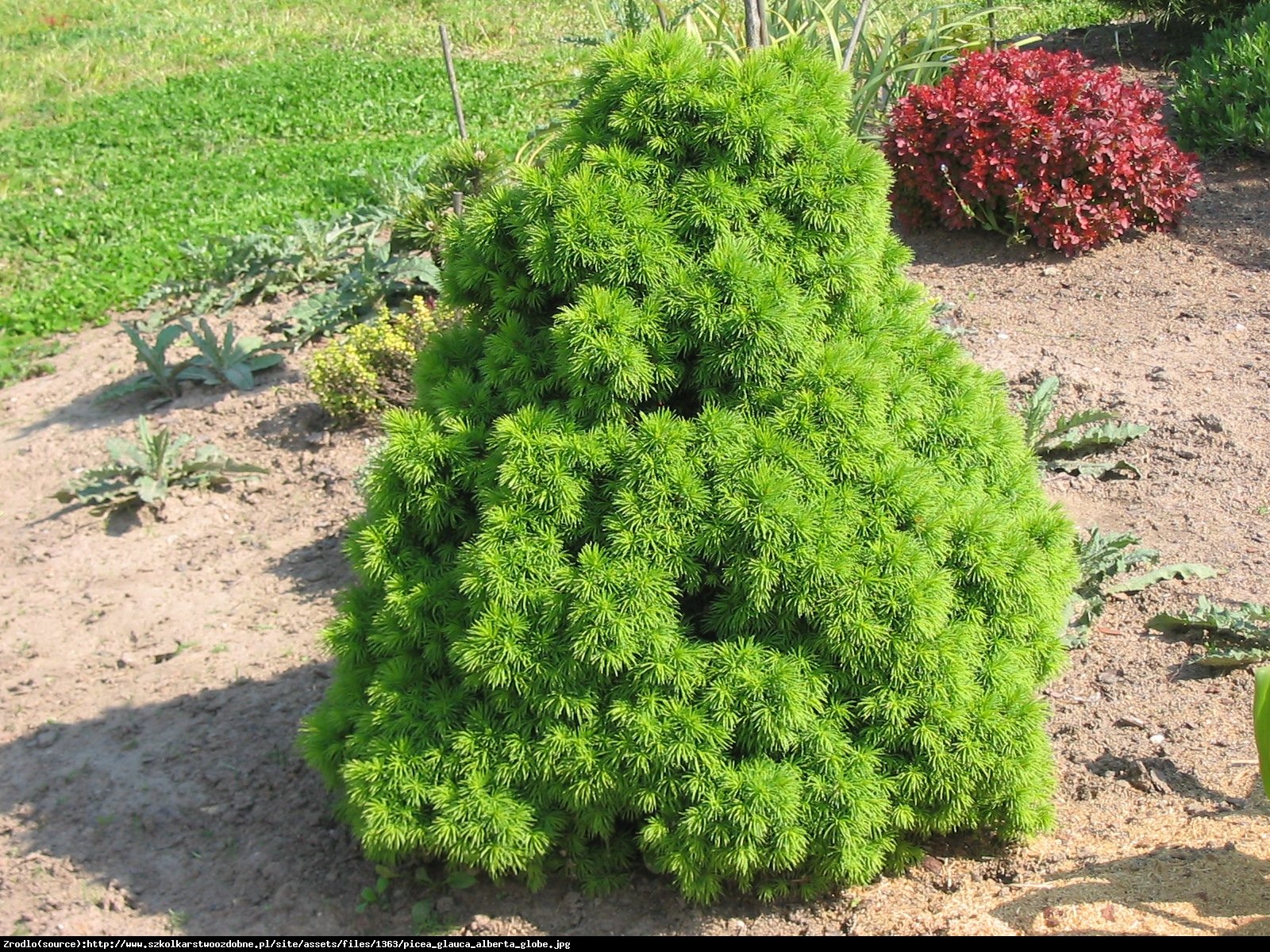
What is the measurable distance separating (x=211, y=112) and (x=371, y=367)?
24.8 ft

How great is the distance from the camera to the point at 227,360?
6.27 metres

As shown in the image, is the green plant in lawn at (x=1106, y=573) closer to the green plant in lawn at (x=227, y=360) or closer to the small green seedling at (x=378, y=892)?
the small green seedling at (x=378, y=892)

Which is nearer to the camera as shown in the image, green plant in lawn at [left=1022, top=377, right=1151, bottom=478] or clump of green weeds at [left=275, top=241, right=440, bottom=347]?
green plant in lawn at [left=1022, top=377, right=1151, bottom=478]

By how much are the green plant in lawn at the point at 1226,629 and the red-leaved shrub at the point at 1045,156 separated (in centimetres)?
329

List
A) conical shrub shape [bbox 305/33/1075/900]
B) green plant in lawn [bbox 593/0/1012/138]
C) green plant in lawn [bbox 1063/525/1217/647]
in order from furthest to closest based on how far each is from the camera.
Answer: green plant in lawn [bbox 593/0/1012/138] → green plant in lawn [bbox 1063/525/1217/647] → conical shrub shape [bbox 305/33/1075/900]

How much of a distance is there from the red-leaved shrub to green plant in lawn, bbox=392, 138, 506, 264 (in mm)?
2429

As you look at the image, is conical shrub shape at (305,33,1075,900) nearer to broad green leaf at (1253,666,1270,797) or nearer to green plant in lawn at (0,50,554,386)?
broad green leaf at (1253,666,1270,797)

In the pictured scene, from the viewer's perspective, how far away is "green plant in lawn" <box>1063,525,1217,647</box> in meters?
3.94

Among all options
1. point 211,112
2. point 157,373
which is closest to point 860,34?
point 157,373

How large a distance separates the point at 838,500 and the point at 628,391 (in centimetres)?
60

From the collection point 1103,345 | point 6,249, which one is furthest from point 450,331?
point 6,249

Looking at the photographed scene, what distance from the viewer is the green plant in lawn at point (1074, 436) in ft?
15.6

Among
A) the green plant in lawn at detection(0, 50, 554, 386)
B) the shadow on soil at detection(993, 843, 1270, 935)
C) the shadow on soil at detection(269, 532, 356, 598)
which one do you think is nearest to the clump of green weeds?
the green plant in lawn at detection(0, 50, 554, 386)

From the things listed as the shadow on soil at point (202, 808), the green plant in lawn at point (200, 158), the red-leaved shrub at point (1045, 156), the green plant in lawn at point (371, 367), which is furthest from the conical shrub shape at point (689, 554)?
the green plant in lawn at point (200, 158)
